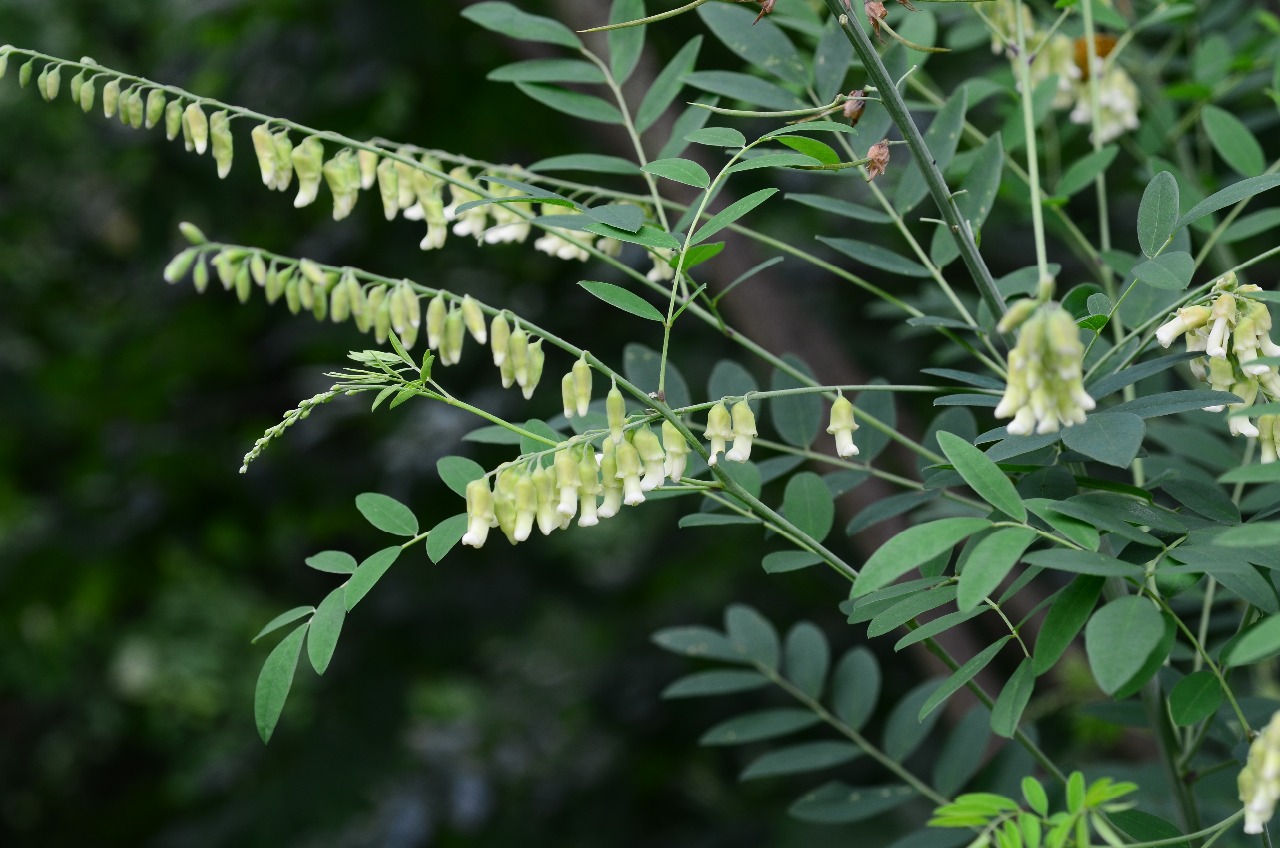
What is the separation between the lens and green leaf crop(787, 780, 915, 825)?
1134 millimetres

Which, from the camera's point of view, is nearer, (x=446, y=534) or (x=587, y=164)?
(x=446, y=534)

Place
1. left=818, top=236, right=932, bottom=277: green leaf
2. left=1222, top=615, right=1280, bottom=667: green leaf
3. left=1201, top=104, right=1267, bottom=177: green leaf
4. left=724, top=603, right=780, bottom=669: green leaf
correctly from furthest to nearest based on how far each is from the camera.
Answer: left=724, top=603, right=780, bottom=669: green leaf → left=1201, top=104, right=1267, bottom=177: green leaf → left=818, top=236, right=932, bottom=277: green leaf → left=1222, top=615, right=1280, bottom=667: green leaf

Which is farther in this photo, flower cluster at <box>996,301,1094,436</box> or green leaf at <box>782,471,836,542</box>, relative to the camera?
green leaf at <box>782,471,836,542</box>

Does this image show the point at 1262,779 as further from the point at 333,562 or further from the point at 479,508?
the point at 333,562

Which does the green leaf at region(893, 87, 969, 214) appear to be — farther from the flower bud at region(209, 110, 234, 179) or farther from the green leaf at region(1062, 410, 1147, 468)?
the flower bud at region(209, 110, 234, 179)

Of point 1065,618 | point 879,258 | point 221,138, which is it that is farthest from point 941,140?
point 221,138

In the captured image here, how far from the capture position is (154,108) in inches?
32.8

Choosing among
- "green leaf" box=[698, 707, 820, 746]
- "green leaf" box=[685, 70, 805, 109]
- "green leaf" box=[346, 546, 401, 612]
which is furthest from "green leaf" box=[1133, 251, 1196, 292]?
"green leaf" box=[698, 707, 820, 746]

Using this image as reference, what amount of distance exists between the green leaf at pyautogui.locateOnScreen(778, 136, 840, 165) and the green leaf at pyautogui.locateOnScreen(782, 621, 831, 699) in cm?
69

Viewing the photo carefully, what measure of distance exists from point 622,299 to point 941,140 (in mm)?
368

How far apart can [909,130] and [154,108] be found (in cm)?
52

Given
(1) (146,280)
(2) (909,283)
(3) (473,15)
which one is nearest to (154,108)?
(3) (473,15)

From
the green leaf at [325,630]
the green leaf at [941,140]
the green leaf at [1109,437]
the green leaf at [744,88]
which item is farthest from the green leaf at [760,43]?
the green leaf at [325,630]

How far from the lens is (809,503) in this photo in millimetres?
963
